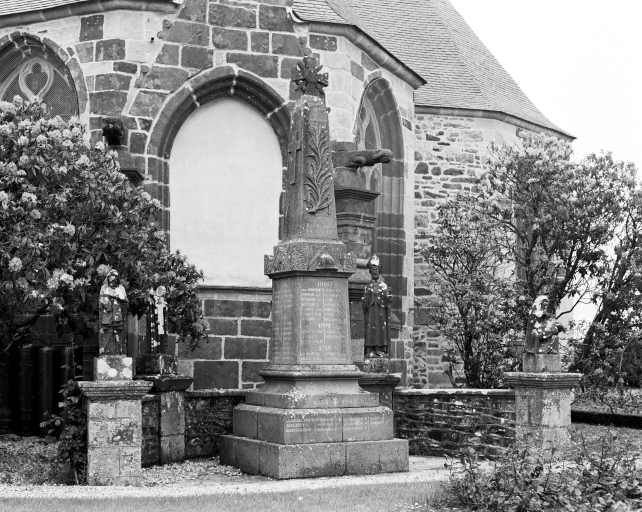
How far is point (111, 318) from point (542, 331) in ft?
16.2

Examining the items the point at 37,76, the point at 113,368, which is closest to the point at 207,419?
the point at 113,368

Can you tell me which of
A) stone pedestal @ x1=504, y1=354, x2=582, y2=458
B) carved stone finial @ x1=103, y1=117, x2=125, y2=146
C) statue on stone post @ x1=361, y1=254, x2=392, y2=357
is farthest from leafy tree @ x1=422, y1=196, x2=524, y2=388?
carved stone finial @ x1=103, y1=117, x2=125, y2=146

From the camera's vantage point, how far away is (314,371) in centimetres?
1167

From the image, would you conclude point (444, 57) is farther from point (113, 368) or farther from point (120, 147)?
point (113, 368)

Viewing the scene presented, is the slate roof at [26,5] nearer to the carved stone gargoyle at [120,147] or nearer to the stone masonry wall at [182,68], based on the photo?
the stone masonry wall at [182,68]

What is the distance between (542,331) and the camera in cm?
1265

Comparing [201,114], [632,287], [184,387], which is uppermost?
[201,114]

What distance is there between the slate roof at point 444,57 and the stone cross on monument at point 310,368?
9794 millimetres

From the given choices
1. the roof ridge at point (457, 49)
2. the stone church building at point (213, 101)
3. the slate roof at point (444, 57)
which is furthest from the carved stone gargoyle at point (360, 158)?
the roof ridge at point (457, 49)

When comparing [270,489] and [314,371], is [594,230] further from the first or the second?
[270,489]

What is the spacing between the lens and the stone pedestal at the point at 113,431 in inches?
415

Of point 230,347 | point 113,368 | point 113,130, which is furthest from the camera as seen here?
point 230,347

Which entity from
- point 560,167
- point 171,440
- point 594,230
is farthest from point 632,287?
point 171,440

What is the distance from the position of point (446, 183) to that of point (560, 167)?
12.0ft
